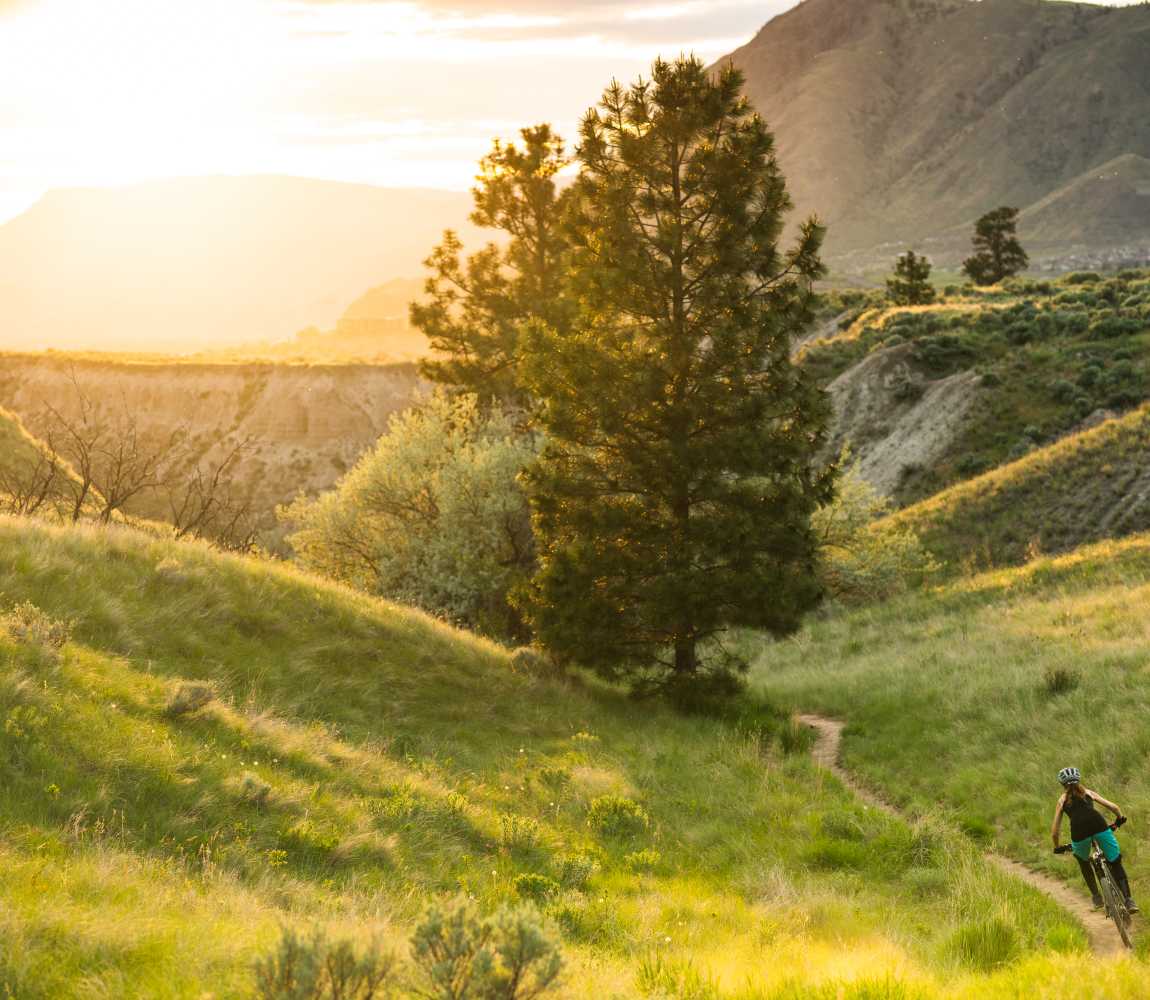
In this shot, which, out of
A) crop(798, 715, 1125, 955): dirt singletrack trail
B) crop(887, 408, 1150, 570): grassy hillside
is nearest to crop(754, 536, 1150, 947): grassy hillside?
crop(798, 715, 1125, 955): dirt singletrack trail

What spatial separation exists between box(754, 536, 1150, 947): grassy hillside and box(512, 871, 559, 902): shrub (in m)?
7.21

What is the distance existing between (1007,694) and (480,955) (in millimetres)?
16743

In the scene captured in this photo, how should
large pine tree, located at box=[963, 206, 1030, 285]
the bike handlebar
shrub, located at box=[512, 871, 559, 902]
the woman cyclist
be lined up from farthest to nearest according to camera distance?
1. large pine tree, located at box=[963, 206, 1030, 285]
2. the woman cyclist
3. the bike handlebar
4. shrub, located at box=[512, 871, 559, 902]

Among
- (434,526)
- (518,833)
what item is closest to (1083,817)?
(518,833)

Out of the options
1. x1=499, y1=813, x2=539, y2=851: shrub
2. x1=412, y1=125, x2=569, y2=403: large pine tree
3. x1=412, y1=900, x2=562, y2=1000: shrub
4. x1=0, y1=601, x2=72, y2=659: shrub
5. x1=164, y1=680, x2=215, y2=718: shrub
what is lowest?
x1=499, y1=813, x2=539, y2=851: shrub

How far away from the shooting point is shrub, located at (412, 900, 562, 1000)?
17.7ft

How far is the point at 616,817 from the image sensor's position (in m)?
13.5

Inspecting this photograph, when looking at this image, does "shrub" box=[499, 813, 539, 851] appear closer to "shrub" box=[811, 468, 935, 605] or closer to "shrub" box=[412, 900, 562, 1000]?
"shrub" box=[412, 900, 562, 1000]

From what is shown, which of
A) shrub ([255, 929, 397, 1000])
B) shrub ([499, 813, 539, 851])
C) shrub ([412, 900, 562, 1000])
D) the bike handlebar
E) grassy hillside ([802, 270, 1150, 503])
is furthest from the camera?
grassy hillside ([802, 270, 1150, 503])

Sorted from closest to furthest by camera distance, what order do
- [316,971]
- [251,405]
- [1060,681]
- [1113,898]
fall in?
[316,971] → [1113,898] → [1060,681] → [251,405]

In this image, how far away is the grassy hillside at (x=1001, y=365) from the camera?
46469mm

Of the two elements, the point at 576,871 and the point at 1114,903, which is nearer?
the point at 1114,903

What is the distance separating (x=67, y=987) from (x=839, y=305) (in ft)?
262

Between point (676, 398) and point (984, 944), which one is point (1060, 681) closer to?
point (676, 398)
